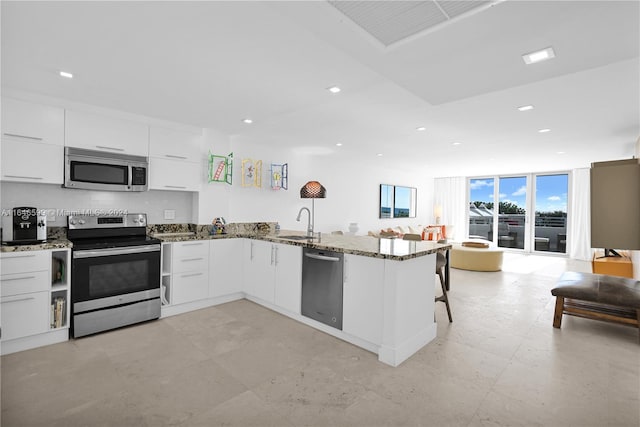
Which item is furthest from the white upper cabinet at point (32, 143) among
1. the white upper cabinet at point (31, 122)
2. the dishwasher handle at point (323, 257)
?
the dishwasher handle at point (323, 257)

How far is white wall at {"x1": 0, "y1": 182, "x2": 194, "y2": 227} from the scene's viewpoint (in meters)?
3.11

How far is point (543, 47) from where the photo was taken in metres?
1.76

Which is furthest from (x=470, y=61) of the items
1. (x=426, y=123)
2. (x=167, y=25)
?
(x=426, y=123)

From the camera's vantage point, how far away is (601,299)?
3.04m

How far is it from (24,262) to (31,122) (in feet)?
4.37

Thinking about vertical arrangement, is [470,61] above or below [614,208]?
above

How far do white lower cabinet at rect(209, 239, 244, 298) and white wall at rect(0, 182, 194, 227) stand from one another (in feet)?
2.68

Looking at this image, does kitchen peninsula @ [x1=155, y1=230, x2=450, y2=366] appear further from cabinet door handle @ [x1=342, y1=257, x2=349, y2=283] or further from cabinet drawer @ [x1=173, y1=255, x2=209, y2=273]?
cabinet drawer @ [x1=173, y1=255, x2=209, y2=273]

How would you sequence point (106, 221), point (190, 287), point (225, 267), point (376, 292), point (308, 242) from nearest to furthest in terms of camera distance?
point (376, 292), point (308, 242), point (106, 221), point (190, 287), point (225, 267)

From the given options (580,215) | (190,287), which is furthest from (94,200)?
(580,215)

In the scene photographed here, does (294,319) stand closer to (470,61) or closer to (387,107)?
(387,107)

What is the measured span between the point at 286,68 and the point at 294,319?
2.48 meters

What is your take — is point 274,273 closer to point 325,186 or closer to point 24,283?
point 24,283

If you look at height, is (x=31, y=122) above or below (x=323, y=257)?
above
